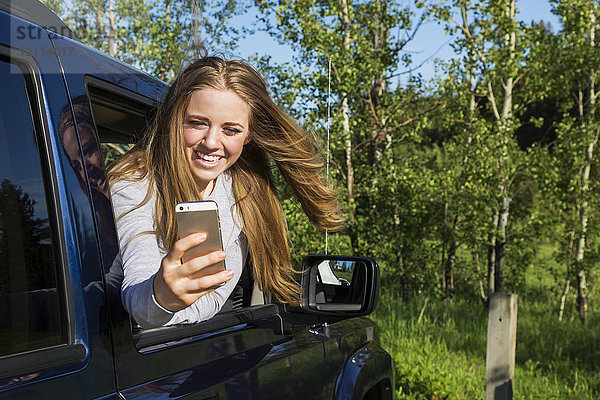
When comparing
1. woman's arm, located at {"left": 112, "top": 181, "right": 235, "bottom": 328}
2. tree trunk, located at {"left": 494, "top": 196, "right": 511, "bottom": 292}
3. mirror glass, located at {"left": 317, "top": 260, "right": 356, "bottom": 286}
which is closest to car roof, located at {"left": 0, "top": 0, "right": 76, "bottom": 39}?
woman's arm, located at {"left": 112, "top": 181, "right": 235, "bottom": 328}

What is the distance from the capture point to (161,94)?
1.97 m

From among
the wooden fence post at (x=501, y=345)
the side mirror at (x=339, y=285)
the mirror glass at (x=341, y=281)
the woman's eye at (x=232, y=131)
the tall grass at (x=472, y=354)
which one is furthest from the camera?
the tall grass at (x=472, y=354)

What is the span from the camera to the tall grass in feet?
18.4

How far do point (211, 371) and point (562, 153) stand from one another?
10499 millimetres

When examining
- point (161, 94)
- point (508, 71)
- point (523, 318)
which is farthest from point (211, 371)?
point (523, 318)

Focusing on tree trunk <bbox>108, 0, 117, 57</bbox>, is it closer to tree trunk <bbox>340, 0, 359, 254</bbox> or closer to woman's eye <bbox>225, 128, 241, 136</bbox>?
tree trunk <bbox>340, 0, 359, 254</bbox>

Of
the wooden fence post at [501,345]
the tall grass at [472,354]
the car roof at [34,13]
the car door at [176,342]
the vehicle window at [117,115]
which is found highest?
the car roof at [34,13]

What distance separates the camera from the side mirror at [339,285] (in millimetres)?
2127

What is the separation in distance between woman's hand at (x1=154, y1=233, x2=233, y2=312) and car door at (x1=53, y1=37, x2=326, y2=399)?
0.25 metres

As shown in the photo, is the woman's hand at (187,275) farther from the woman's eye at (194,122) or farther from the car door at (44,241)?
the woman's eye at (194,122)

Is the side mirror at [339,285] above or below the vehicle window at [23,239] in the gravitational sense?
below

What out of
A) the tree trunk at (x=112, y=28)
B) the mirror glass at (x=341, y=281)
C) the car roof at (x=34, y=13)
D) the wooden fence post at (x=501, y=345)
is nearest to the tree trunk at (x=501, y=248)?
the wooden fence post at (x=501, y=345)

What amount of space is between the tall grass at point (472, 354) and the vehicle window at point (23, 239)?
4.44 m

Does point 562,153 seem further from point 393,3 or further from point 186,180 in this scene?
point 186,180
